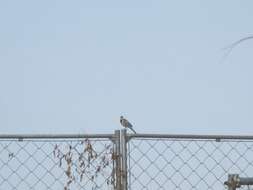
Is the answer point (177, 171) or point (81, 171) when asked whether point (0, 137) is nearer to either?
point (81, 171)

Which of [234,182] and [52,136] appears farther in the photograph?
[52,136]

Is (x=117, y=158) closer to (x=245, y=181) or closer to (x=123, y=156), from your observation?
(x=123, y=156)

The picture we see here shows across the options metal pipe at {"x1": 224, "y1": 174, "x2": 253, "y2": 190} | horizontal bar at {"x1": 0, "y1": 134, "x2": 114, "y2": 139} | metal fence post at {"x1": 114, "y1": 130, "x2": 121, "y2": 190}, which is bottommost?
metal pipe at {"x1": 224, "y1": 174, "x2": 253, "y2": 190}

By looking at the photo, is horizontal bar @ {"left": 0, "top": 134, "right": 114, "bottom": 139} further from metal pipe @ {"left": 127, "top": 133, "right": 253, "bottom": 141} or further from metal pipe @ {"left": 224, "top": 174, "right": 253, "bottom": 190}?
metal pipe @ {"left": 224, "top": 174, "right": 253, "bottom": 190}

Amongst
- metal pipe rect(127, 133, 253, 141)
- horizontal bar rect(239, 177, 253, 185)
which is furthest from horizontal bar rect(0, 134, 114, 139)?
horizontal bar rect(239, 177, 253, 185)

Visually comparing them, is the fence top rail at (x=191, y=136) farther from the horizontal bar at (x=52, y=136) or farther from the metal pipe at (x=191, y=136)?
the horizontal bar at (x=52, y=136)

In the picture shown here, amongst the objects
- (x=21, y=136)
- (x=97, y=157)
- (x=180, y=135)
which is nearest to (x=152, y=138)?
(x=180, y=135)

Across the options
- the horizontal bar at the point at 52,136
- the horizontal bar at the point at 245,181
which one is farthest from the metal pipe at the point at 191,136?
the horizontal bar at the point at 245,181

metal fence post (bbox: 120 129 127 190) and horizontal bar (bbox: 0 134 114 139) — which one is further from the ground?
horizontal bar (bbox: 0 134 114 139)

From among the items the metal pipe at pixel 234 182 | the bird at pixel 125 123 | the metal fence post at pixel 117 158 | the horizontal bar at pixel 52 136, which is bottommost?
the metal pipe at pixel 234 182

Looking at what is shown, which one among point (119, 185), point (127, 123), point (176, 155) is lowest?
point (119, 185)

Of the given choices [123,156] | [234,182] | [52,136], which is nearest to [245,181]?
[234,182]

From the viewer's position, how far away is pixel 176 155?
3885 mm

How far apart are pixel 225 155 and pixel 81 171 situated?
1.11 meters
